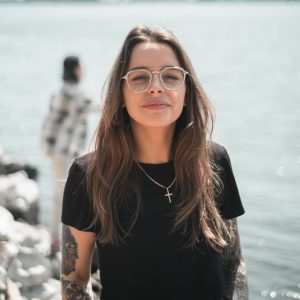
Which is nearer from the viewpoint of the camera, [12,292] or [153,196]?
[153,196]

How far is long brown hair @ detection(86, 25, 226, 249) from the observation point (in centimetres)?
269

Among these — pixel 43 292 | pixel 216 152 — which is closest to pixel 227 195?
pixel 216 152

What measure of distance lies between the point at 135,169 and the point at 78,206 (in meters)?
0.29

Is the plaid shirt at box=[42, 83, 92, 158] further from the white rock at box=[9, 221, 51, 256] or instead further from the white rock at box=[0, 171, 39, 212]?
the white rock at box=[0, 171, 39, 212]

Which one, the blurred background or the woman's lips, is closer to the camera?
the woman's lips

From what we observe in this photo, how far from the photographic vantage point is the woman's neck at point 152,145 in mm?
2834

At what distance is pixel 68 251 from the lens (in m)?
2.79

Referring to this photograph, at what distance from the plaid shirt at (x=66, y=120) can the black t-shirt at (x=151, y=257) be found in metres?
4.40

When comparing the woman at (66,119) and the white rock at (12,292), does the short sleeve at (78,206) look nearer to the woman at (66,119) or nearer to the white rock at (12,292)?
the white rock at (12,292)

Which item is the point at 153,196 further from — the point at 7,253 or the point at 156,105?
the point at 7,253

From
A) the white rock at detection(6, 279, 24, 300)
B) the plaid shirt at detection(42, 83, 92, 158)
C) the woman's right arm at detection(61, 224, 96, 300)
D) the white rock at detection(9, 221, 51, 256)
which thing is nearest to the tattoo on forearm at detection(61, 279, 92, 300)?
the woman's right arm at detection(61, 224, 96, 300)

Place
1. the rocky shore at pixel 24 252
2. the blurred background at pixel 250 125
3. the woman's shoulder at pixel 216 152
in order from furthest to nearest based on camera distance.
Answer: the blurred background at pixel 250 125 → the rocky shore at pixel 24 252 → the woman's shoulder at pixel 216 152

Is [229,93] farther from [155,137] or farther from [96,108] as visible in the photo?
[155,137]

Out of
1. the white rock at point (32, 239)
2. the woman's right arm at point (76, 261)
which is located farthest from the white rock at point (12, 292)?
the woman's right arm at point (76, 261)
